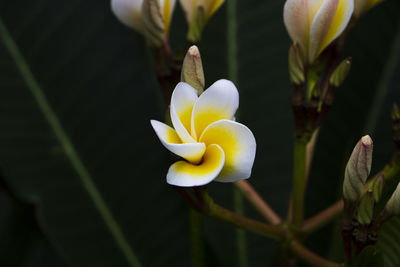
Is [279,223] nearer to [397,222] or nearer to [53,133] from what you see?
[397,222]

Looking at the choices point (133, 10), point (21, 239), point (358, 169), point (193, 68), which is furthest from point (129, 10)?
point (21, 239)

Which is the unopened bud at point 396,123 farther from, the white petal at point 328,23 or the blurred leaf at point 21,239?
the blurred leaf at point 21,239

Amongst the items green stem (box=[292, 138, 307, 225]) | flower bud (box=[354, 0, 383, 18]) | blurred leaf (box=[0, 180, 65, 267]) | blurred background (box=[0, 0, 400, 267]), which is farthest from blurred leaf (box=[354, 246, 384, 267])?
blurred leaf (box=[0, 180, 65, 267])

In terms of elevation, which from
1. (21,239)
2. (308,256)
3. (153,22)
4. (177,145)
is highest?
(153,22)

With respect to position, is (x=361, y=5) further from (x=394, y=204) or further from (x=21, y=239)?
(x=21, y=239)

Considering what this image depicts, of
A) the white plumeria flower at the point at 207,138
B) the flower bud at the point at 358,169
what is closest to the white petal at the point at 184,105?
the white plumeria flower at the point at 207,138

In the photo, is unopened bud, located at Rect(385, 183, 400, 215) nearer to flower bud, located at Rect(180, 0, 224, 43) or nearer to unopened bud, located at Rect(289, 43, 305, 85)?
unopened bud, located at Rect(289, 43, 305, 85)
